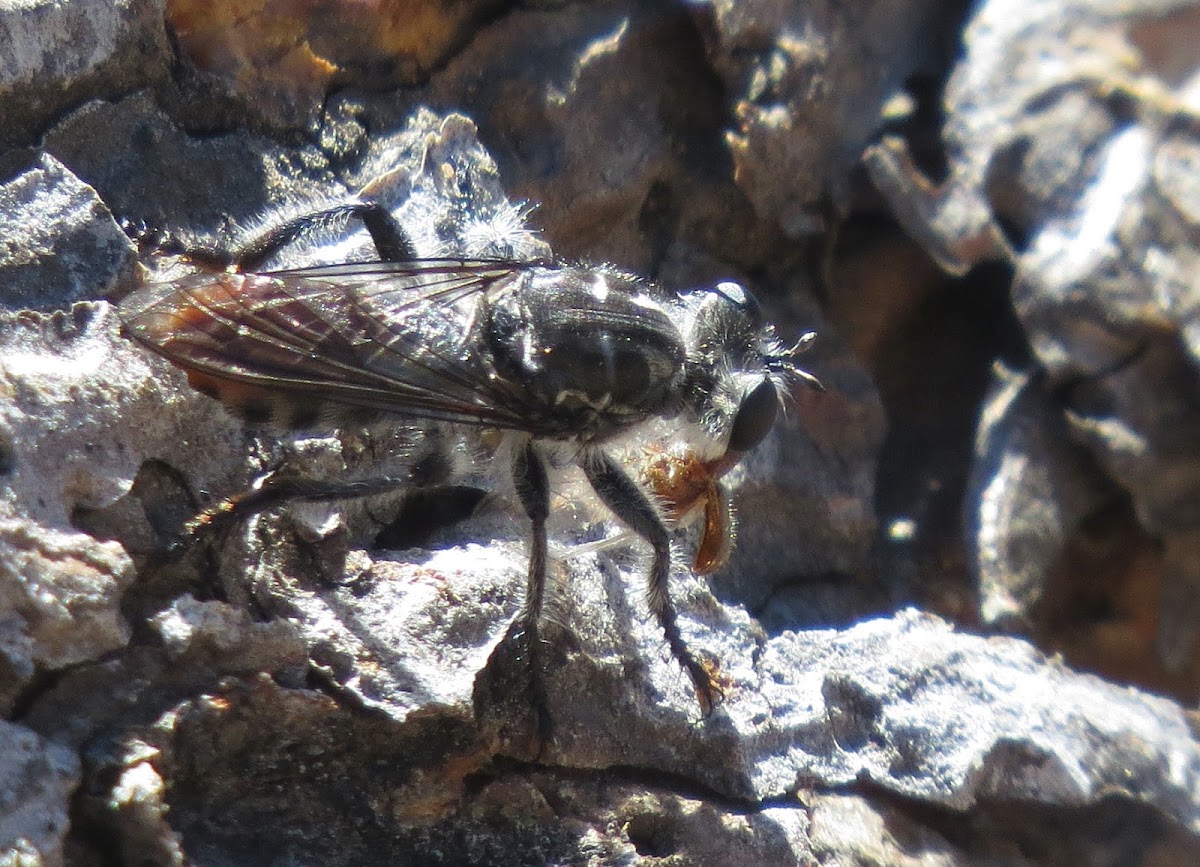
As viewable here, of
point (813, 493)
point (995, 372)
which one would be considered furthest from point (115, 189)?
point (995, 372)

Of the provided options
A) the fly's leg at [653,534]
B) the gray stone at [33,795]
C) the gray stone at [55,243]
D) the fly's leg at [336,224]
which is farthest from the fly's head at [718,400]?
the gray stone at [33,795]

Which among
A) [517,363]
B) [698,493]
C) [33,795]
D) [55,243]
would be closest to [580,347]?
[517,363]

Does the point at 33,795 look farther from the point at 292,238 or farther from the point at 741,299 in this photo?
the point at 741,299

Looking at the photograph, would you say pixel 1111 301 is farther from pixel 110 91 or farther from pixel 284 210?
pixel 110 91

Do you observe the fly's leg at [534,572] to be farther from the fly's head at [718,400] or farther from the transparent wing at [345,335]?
the fly's head at [718,400]

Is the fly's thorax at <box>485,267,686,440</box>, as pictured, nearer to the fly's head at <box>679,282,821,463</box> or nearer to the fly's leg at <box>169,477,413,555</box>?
the fly's head at <box>679,282,821,463</box>

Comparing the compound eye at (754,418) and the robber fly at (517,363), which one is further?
the compound eye at (754,418)
